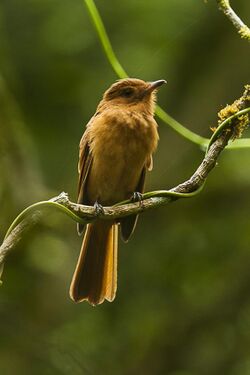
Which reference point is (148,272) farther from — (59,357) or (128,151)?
(128,151)

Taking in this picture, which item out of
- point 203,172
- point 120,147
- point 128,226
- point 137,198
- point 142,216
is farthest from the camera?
point 142,216

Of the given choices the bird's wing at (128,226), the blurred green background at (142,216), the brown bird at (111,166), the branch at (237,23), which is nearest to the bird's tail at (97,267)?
the brown bird at (111,166)

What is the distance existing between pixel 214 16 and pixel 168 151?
1.22m

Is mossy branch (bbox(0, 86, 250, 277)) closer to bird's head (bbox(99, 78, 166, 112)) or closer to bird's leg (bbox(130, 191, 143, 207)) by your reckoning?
bird's leg (bbox(130, 191, 143, 207))

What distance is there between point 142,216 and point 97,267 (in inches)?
71.0

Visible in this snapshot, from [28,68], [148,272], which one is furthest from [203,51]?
[148,272]

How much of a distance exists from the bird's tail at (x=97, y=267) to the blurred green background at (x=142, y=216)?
2.38 ft

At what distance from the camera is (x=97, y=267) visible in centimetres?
536

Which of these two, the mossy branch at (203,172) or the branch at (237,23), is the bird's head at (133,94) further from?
the mossy branch at (203,172)

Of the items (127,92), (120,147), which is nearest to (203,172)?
(120,147)

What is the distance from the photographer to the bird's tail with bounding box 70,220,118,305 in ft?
16.8

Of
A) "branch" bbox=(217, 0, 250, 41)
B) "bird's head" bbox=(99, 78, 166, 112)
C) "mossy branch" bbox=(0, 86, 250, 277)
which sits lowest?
"mossy branch" bbox=(0, 86, 250, 277)

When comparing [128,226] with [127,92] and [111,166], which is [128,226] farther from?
[127,92]

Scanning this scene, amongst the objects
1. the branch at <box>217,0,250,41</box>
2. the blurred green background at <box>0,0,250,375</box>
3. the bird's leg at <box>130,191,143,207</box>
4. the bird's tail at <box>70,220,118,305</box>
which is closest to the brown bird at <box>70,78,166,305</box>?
the bird's tail at <box>70,220,118,305</box>
